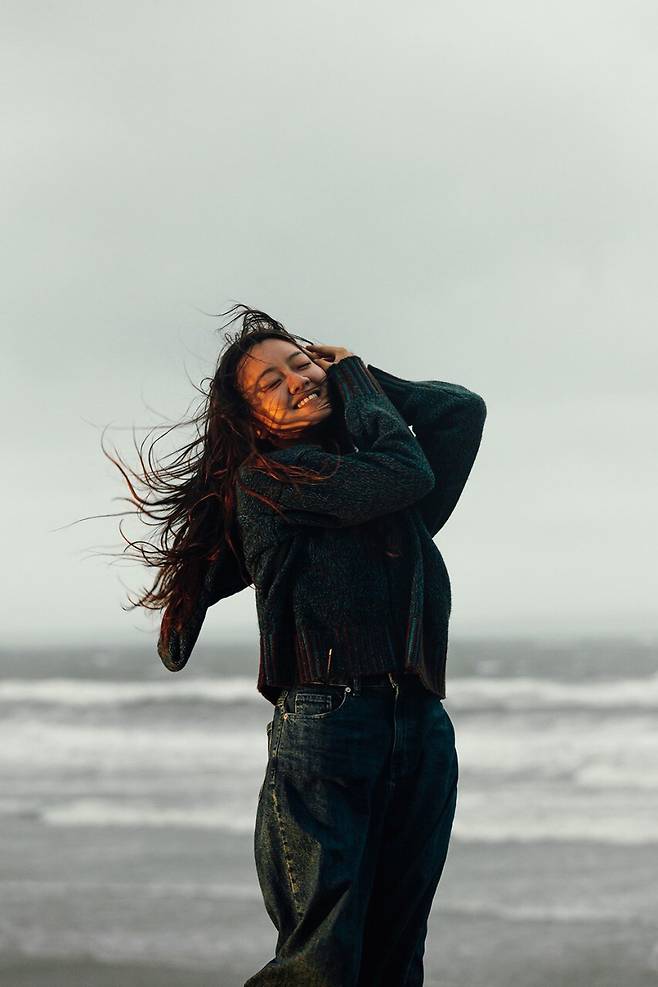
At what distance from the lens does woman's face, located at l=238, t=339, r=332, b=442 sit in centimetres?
244

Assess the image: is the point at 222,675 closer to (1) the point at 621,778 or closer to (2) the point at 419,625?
(1) the point at 621,778

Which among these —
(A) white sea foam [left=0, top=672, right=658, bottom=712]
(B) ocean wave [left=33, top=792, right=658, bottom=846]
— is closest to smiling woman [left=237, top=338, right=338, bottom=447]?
(B) ocean wave [left=33, top=792, right=658, bottom=846]

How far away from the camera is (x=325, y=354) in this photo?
2.55 metres

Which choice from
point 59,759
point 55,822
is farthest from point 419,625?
point 59,759

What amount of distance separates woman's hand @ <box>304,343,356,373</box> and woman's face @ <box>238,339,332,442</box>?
0.12ft

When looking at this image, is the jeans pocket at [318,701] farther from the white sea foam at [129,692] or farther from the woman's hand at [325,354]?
the white sea foam at [129,692]

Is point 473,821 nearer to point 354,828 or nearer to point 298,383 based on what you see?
point 354,828

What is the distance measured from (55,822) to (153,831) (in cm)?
79

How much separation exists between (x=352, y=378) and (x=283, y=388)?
0.15 metres

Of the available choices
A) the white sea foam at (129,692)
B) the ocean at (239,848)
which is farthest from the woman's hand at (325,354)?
the white sea foam at (129,692)

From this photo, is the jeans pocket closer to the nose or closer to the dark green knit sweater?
the dark green knit sweater

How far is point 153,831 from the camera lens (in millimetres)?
7555

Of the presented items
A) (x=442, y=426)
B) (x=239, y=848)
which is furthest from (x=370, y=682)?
(x=239, y=848)

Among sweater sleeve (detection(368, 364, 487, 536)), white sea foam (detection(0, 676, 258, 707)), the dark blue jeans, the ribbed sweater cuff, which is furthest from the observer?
white sea foam (detection(0, 676, 258, 707))
